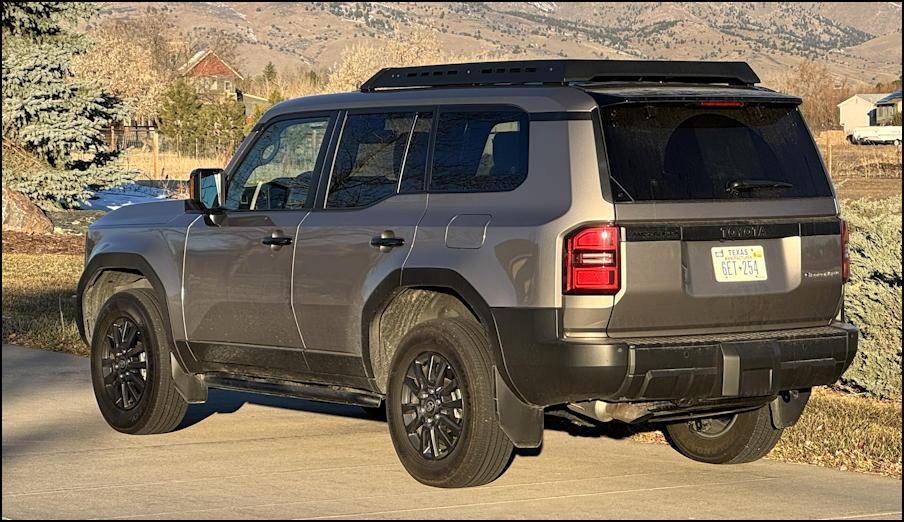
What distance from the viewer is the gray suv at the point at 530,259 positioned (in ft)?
23.7

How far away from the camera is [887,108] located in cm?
13300

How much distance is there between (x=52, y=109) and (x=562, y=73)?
20380 mm

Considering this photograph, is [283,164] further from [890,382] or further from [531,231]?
[890,382]

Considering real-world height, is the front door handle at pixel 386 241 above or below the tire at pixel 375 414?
above

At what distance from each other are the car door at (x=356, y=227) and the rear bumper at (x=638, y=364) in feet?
2.96

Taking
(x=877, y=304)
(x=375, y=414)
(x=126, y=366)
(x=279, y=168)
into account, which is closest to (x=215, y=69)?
(x=877, y=304)

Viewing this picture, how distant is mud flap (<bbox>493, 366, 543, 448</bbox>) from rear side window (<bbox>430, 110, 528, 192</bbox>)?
36.6 inches

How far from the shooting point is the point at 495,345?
24.5 ft

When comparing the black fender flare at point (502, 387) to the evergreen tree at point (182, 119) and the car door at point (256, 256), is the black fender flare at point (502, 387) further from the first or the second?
the evergreen tree at point (182, 119)

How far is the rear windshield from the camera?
740cm

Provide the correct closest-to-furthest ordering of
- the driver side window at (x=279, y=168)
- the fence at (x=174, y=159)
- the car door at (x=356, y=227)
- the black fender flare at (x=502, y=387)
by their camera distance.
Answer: the black fender flare at (x=502, y=387), the car door at (x=356, y=227), the driver side window at (x=279, y=168), the fence at (x=174, y=159)

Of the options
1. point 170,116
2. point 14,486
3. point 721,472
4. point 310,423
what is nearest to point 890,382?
point 721,472

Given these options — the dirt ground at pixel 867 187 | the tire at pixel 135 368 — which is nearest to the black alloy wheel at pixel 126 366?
the tire at pixel 135 368

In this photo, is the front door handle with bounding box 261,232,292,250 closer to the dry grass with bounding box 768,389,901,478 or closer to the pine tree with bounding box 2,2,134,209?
the dry grass with bounding box 768,389,901,478
